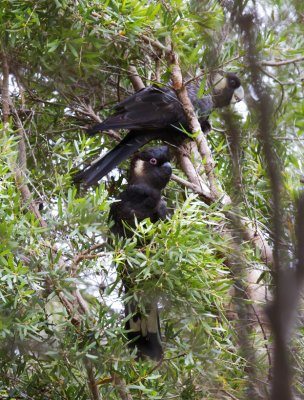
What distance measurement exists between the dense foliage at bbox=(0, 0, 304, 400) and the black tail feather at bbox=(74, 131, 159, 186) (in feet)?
0.24

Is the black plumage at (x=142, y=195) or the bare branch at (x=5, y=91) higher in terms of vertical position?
the bare branch at (x=5, y=91)

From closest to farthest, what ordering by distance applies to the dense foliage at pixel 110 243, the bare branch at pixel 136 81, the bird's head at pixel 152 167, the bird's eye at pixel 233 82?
1. the dense foliage at pixel 110 243
2. the bird's head at pixel 152 167
3. the bare branch at pixel 136 81
4. the bird's eye at pixel 233 82

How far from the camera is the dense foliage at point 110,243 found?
143cm

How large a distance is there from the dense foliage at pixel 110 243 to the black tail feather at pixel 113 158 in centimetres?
7

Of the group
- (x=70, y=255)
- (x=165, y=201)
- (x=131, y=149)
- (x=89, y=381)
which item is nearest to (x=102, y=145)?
(x=131, y=149)

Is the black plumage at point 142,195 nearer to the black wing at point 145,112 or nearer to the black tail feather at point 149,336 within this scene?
the black tail feather at point 149,336

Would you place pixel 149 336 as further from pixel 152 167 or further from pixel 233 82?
pixel 233 82

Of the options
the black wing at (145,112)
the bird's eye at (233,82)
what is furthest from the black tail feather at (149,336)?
the bird's eye at (233,82)

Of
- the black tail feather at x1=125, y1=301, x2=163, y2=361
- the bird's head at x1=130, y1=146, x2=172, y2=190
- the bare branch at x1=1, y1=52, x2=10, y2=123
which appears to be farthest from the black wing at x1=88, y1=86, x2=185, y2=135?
the black tail feather at x1=125, y1=301, x2=163, y2=361

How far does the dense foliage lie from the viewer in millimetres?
1427

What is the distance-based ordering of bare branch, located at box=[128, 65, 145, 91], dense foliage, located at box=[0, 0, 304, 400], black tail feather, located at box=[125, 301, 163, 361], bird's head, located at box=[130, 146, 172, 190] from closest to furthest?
dense foliage, located at box=[0, 0, 304, 400], black tail feather, located at box=[125, 301, 163, 361], bird's head, located at box=[130, 146, 172, 190], bare branch, located at box=[128, 65, 145, 91]

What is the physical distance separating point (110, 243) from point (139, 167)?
479mm

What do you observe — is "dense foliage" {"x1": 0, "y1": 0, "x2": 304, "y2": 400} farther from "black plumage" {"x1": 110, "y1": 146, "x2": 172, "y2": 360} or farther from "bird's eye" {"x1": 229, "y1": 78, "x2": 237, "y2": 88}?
"bird's eye" {"x1": 229, "y1": 78, "x2": 237, "y2": 88}

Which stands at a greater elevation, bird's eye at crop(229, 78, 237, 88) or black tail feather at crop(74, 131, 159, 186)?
bird's eye at crop(229, 78, 237, 88)
